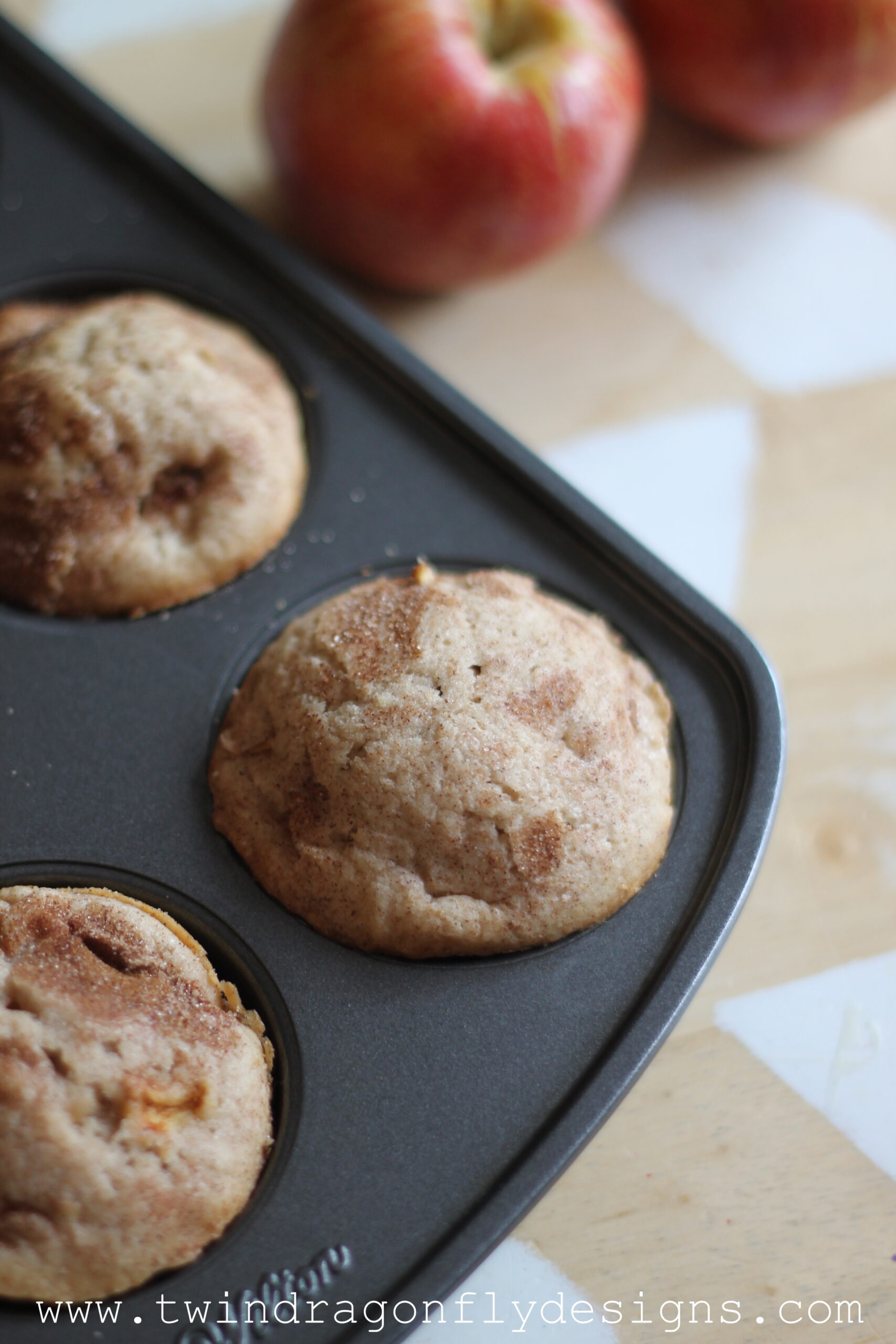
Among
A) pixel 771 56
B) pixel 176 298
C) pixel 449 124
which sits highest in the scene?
pixel 771 56

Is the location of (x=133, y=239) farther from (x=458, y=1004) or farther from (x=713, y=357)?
(x=458, y=1004)

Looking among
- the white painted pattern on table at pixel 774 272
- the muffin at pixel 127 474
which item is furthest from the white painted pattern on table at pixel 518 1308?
the white painted pattern on table at pixel 774 272

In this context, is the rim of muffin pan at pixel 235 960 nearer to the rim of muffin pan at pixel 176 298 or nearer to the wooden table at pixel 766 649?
the wooden table at pixel 766 649

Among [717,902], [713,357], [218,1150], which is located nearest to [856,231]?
[713,357]

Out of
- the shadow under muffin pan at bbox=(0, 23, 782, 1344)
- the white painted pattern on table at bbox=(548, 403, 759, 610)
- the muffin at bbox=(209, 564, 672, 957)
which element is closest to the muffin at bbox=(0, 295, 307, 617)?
the shadow under muffin pan at bbox=(0, 23, 782, 1344)

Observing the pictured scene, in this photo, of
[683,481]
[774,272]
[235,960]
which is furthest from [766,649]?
[235,960]

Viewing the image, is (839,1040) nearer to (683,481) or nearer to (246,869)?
(246,869)
